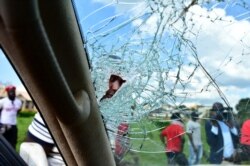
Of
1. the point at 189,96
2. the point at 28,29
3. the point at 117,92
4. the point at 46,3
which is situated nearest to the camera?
the point at 28,29

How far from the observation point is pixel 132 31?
51.6 inches

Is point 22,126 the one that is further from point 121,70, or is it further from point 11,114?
point 121,70

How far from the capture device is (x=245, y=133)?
1302 millimetres

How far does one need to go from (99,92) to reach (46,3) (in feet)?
1.37

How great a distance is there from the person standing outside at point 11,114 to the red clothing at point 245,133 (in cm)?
64

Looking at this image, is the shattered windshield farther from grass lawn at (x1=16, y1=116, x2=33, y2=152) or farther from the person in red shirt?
grass lawn at (x1=16, y1=116, x2=33, y2=152)

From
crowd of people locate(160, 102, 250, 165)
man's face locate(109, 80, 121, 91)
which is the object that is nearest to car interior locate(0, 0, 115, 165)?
man's face locate(109, 80, 121, 91)

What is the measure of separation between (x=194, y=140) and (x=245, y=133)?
0.14 metres

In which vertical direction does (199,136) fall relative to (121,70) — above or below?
below

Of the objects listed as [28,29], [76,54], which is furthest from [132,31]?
[28,29]

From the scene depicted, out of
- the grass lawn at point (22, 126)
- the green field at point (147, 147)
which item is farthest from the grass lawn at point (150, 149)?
the grass lawn at point (22, 126)

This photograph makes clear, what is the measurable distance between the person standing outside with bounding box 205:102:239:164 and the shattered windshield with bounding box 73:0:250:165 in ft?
0.05

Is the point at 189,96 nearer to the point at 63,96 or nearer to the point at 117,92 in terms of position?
the point at 117,92

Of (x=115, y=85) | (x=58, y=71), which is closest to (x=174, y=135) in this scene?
(x=115, y=85)
